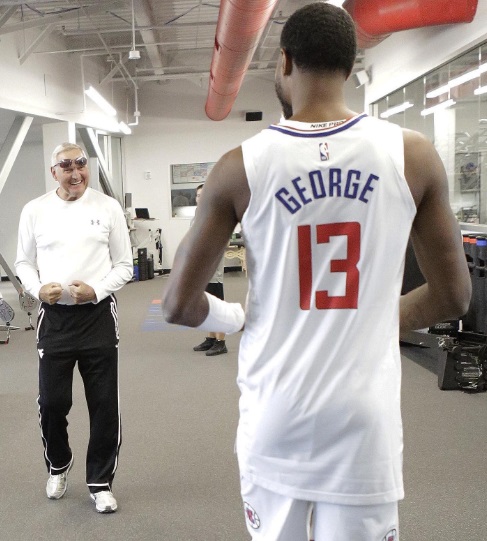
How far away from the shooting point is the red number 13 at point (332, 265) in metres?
0.98

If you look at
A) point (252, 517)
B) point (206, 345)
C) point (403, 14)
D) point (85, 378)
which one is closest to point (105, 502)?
point (85, 378)

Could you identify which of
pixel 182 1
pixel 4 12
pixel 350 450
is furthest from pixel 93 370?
pixel 182 1

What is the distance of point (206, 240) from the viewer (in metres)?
1.02

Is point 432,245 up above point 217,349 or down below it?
above

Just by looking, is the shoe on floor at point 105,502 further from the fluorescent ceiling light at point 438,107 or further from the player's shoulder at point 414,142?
the fluorescent ceiling light at point 438,107

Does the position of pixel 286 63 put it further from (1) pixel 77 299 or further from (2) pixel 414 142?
(1) pixel 77 299

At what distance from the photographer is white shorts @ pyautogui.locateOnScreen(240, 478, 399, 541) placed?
40.3 inches

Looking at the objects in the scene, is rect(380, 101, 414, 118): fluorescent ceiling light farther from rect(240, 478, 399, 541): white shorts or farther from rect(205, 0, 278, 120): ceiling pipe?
rect(240, 478, 399, 541): white shorts

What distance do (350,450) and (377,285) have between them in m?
0.30

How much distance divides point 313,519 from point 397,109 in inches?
280

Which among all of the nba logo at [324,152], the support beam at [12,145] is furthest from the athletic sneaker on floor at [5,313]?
the nba logo at [324,152]

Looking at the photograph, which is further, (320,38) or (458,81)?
(458,81)

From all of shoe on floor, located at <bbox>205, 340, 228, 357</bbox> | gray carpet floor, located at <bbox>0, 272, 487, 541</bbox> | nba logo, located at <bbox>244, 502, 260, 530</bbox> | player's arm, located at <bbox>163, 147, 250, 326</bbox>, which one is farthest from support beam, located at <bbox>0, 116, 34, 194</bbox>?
nba logo, located at <bbox>244, 502, 260, 530</bbox>

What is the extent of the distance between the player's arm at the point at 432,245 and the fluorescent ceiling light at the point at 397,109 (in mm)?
6322
